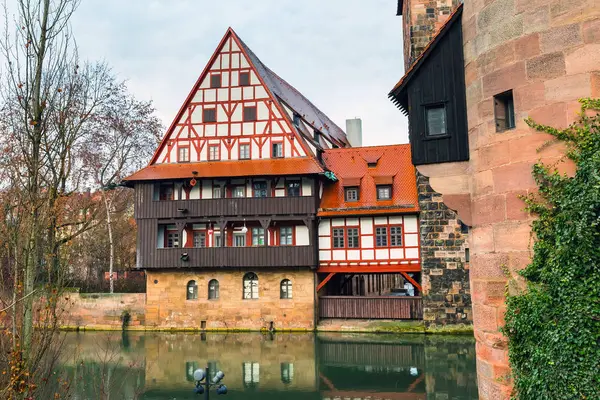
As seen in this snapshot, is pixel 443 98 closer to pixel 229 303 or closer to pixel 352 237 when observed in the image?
pixel 352 237

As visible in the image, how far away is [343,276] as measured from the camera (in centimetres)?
2864


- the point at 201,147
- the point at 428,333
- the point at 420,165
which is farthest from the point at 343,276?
the point at 420,165

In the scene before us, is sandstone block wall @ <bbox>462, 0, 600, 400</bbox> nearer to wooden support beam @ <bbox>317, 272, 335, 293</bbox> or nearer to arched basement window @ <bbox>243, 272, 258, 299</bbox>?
wooden support beam @ <bbox>317, 272, 335, 293</bbox>

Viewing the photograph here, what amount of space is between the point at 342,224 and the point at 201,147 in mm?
7033

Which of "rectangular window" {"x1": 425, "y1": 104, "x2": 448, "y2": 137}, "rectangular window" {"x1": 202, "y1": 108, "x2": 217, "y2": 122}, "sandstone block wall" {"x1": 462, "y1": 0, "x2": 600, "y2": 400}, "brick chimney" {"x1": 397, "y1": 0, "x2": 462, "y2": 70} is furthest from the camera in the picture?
"rectangular window" {"x1": 202, "y1": 108, "x2": 217, "y2": 122}

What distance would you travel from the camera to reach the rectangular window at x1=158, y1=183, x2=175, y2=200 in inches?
955

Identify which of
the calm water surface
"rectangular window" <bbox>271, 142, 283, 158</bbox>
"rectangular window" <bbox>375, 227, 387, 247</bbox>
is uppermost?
"rectangular window" <bbox>271, 142, 283, 158</bbox>

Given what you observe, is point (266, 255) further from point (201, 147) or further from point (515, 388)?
point (515, 388)

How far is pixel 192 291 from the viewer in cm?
2414

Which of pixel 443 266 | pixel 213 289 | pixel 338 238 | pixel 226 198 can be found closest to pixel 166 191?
pixel 226 198

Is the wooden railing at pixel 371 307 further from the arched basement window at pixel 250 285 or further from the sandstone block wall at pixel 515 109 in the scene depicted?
the sandstone block wall at pixel 515 109

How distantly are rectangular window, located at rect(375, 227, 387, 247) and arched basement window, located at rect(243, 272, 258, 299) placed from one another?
538cm

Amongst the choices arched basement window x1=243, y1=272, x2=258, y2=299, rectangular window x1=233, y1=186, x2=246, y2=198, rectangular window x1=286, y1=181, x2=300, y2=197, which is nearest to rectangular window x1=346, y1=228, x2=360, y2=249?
rectangular window x1=286, y1=181, x2=300, y2=197

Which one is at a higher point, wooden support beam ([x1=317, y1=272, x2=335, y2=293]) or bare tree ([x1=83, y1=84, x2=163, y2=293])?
bare tree ([x1=83, y1=84, x2=163, y2=293])
